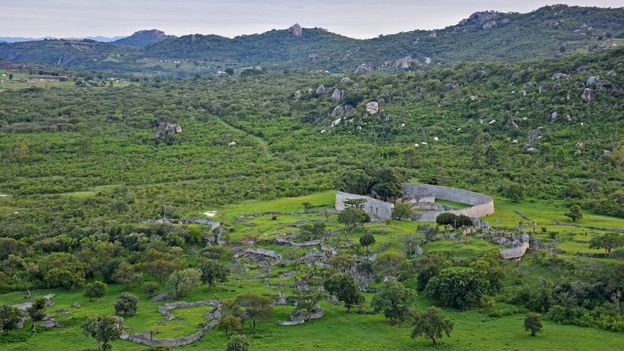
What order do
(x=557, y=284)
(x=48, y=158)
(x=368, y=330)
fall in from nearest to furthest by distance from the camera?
1. (x=368, y=330)
2. (x=557, y=284)
3. (x=48, y=158)

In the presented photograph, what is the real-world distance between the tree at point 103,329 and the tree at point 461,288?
2452cm

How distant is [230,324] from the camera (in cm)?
5047

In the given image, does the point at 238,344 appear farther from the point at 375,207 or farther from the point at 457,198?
the point at 457,198

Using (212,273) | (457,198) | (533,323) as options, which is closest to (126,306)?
(212,273)

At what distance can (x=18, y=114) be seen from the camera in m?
157

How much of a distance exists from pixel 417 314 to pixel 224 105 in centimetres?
13559

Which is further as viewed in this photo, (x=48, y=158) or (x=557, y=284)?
(x=48, y=158)

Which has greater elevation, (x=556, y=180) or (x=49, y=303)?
(x=556, y=180)

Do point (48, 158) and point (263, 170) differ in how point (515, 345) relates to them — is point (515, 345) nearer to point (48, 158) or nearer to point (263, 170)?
point (263, 170)

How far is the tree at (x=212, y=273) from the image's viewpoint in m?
61.0

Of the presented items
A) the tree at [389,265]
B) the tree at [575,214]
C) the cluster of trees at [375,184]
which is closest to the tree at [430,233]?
the tree at [389,265]

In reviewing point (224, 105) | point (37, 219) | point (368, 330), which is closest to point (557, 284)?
point (368, 330)

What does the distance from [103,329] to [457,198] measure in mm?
51659

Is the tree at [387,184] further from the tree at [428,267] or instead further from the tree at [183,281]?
the tree at [183,281]
